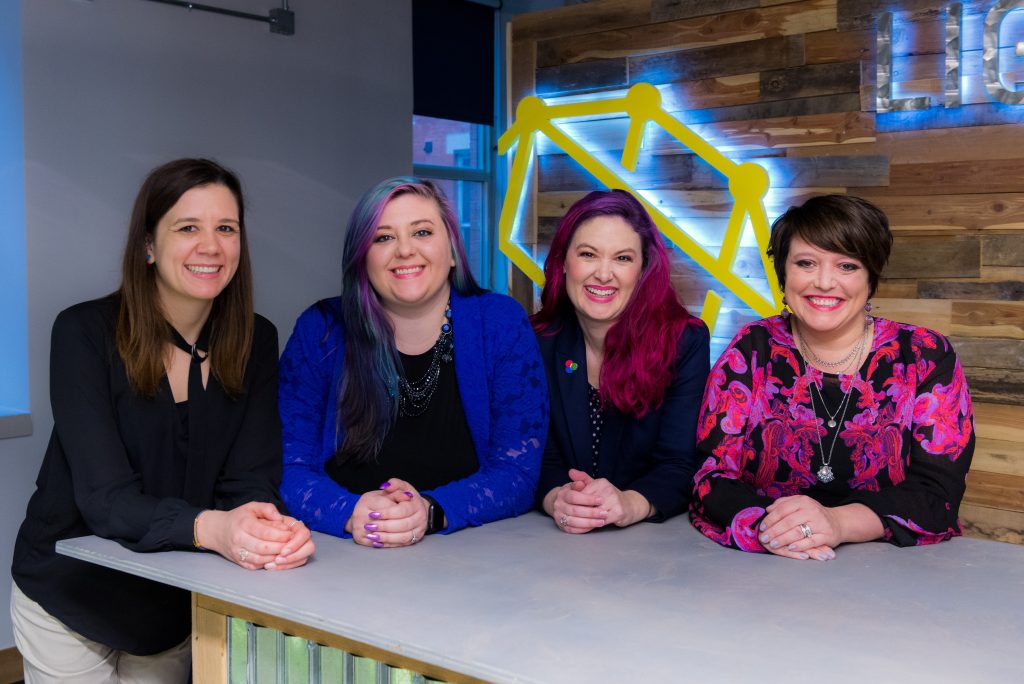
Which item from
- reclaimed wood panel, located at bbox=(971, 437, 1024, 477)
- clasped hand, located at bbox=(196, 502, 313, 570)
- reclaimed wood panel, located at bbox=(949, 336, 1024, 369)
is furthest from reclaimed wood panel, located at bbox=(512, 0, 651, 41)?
clasped hand, located at bbox=(196, 502, 313, 570)

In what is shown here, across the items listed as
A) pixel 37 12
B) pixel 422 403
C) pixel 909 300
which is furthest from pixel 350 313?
pixel 37 12

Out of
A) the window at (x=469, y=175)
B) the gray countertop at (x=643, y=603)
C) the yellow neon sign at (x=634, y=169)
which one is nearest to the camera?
the gray countertop at (x=643, y=603)

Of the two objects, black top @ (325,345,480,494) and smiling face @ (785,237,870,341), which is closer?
smiling face @ (785,237,870,341)

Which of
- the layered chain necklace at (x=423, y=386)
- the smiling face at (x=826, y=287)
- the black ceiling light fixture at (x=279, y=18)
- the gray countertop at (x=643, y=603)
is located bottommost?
the gray countertop at (x=643, y=603)

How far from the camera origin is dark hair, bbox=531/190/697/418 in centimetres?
230

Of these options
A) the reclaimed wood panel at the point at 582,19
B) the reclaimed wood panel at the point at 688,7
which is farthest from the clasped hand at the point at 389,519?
the reclaimed wood panel at the point at 582,19

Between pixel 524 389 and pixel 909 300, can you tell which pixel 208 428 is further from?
pixel 909 300

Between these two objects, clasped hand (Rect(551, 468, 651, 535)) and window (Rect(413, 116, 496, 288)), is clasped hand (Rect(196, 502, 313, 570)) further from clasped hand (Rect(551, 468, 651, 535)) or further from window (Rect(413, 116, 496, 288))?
window (Rect(413, 116, 496, 288))

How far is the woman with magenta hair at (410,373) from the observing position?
2197mm

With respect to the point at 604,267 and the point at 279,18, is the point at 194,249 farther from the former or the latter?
the point at 279,18

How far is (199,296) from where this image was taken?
204cm

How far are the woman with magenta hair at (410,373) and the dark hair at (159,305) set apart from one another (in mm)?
175

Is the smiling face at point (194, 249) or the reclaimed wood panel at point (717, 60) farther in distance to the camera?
the reclaimed wood panel at point (717, 60)

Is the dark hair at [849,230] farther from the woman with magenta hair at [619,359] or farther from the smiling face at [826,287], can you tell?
the woman with magenta hair at [619,359]
